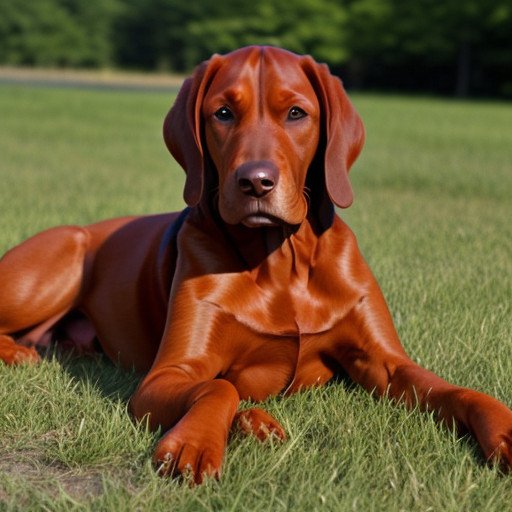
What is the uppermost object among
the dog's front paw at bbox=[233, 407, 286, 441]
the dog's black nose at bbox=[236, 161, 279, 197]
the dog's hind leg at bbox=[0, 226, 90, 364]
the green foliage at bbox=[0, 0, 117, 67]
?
the dog's black nose at bbox=[236, 161, 279, 197]

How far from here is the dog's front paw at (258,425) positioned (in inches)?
118

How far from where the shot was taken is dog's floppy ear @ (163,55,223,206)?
3.56 m

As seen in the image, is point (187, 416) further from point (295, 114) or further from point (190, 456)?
point (295, 114)

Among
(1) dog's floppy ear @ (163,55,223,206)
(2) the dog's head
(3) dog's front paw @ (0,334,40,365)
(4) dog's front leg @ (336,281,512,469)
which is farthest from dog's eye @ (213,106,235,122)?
(3) dog's front paw @ (0,334,40,365)

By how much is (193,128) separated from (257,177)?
0.56 metres

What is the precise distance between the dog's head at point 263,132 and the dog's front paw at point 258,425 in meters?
0.69

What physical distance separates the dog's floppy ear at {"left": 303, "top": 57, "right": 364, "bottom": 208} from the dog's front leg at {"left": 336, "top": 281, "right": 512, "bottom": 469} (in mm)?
428

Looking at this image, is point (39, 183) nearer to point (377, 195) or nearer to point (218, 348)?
point (377, 195)

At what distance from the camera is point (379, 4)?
6206 centimetres

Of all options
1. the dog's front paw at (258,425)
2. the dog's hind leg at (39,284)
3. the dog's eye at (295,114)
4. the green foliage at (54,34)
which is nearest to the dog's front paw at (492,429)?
the dog's front paw at (258,425)

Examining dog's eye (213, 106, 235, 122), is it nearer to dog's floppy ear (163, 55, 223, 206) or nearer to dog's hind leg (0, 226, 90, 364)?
dog's floppy ear (163, 55, 223, 206)

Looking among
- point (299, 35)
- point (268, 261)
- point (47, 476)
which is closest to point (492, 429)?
point (268, 261)

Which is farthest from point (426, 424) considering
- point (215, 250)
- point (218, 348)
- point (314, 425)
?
point (215, 250)

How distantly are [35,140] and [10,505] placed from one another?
50.4 feet
